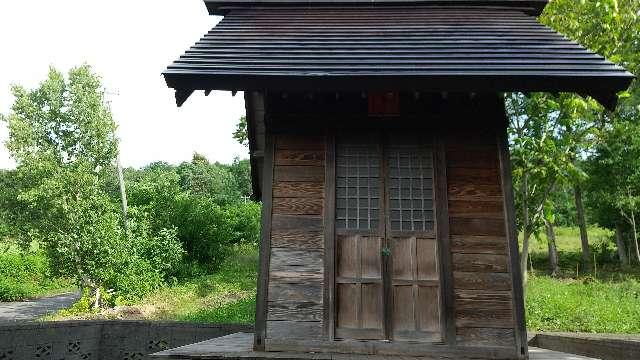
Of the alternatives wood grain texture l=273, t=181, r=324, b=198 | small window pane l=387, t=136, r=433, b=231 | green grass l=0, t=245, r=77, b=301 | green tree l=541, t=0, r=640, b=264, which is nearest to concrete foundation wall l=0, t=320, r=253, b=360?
wood grain texture l=273, t=181, r=324, b=198

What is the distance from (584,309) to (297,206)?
28.9ft

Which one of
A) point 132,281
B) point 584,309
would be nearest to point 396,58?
point 584,309

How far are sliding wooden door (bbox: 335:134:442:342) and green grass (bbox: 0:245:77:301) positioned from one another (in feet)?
73.9

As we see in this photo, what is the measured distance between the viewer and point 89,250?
1552cm

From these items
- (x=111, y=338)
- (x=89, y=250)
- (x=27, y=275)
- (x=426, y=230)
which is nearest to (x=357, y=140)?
(x=426, y=230)

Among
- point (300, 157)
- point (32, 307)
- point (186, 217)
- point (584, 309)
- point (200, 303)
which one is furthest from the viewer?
point (186, 217)

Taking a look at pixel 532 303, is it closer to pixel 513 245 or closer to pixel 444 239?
pixel 513 245

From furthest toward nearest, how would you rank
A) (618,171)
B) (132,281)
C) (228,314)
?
(618,171) → (132,281) → (228,314)

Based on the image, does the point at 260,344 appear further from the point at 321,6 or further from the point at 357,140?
the point at 321,6

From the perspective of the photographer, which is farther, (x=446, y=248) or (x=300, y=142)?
(x=300, y=142)

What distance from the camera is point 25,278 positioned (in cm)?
2494

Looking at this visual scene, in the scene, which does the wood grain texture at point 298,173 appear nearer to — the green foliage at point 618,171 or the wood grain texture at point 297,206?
the wood grain texture at point 297,206

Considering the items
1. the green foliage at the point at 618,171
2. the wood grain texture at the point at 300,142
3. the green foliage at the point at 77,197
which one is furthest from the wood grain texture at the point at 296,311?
the green foliage at the point at 618,171

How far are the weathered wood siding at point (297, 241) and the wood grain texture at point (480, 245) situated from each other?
1.45 meters
